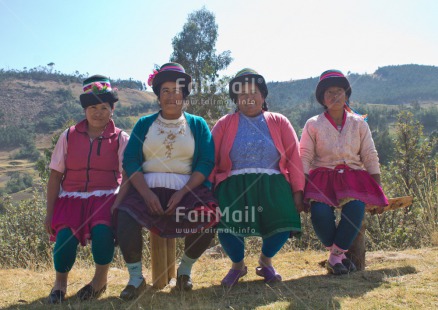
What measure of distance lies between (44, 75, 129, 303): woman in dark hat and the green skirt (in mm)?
1002

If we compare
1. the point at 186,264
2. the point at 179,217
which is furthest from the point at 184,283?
the point at 179,217

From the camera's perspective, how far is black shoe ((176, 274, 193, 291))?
3266 millimetres

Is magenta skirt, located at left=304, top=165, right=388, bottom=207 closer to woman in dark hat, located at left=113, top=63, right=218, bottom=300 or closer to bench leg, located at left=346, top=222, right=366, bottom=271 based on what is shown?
bench leg, located at left=346, top=222, right=366, bottom=271

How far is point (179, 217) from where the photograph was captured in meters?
3.19

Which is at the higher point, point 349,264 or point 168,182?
point 168,182

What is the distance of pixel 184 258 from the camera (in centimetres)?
330

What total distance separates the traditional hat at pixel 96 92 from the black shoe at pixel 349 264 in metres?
2.69

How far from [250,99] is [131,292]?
203 centimetres

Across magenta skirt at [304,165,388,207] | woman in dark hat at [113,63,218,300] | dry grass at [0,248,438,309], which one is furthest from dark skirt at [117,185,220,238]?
magenta skirt at [304,165,388,207]

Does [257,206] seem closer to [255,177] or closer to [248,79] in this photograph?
[255,177]

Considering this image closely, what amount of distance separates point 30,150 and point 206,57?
71805 mm

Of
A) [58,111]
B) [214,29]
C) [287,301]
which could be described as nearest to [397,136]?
[287,301]

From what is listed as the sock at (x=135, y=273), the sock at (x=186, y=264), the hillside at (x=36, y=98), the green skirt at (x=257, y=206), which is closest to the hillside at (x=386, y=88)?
the hillside at (x=36, y=98)

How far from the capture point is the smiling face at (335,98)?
3859 mm
